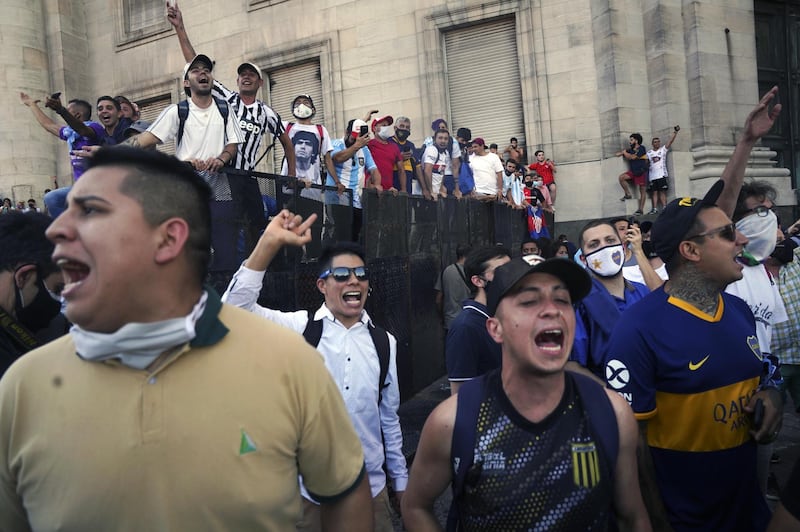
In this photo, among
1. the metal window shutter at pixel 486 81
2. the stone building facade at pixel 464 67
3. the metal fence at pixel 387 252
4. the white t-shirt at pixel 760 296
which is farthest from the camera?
the metal window shutter at pixel 486 81

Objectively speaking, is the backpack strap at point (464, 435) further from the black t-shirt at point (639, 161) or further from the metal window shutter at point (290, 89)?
the metal window shutter at point (290, 89)

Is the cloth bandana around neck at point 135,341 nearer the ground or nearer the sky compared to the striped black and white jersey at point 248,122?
nearer the ground

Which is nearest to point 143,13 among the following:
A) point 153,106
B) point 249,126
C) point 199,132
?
point 153,106

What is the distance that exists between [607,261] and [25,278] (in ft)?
11.0

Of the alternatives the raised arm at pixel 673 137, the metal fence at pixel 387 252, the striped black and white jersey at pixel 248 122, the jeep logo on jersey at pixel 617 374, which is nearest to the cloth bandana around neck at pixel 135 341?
the jeep logo on jersey at pixel 617 374

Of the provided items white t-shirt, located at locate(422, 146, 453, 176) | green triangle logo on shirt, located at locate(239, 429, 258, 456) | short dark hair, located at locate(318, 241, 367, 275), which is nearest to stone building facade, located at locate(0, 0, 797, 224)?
white t-shirt, located at locate(422, 146, 453, 176)

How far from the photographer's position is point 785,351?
15.8 ft

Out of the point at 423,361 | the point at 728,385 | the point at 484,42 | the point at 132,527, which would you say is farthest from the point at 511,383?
the point at 484,42

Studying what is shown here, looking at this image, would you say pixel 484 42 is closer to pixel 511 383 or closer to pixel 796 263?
pixel 796 263

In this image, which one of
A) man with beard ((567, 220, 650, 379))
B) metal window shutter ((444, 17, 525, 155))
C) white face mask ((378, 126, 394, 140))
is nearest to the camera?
man with beard ((567, 220, 650, 379))

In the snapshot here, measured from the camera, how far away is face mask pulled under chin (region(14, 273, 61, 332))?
264 cm

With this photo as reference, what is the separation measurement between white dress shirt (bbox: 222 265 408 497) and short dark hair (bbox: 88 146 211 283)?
1.65m

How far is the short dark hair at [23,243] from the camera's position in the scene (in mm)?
2594

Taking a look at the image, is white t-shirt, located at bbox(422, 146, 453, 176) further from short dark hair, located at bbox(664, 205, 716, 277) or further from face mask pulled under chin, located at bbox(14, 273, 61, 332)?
face mask pulled under chin, located at bbox(14, 273, 61, 332)
